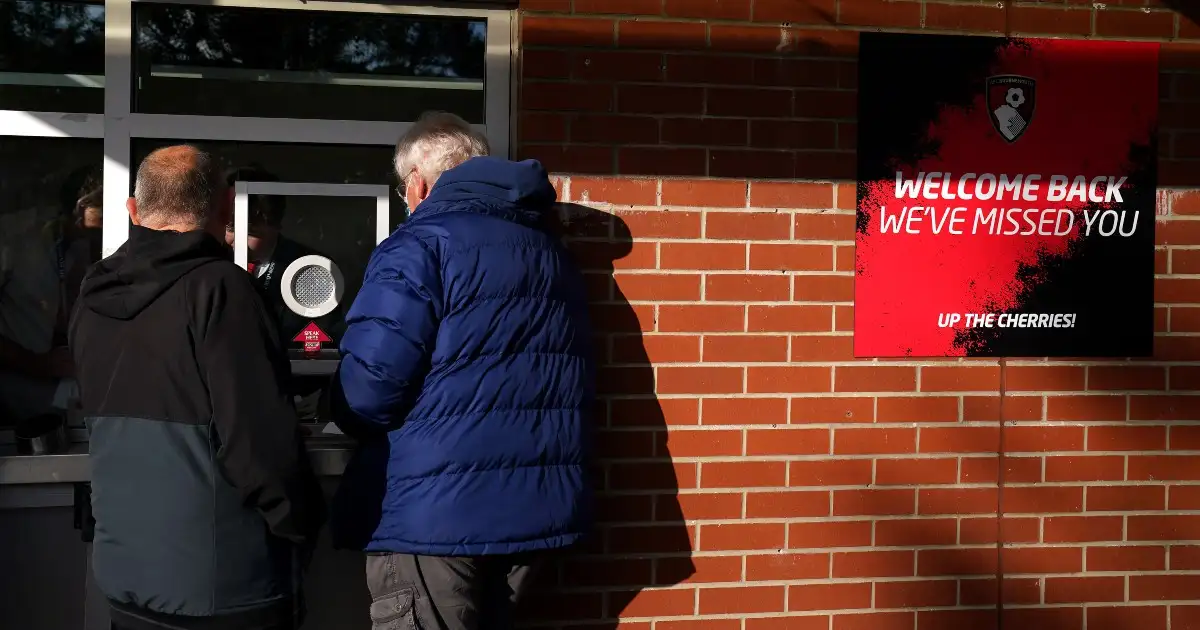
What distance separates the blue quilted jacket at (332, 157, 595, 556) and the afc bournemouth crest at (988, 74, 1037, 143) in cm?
164

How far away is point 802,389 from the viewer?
335cm

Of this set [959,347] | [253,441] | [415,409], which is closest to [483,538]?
[415,409]

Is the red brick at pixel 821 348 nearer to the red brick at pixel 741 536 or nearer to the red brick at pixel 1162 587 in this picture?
the red brick at pixel 741 536

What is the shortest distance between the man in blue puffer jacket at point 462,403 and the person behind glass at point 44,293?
5.05 feet

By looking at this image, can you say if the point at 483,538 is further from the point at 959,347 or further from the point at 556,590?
the point at 959,347

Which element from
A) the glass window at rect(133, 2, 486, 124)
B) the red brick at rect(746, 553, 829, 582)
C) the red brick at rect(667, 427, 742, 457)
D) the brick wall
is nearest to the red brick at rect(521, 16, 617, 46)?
the brick wall

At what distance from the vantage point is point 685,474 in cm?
331

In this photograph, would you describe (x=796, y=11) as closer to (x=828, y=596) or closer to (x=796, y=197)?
(x=796, y=197)

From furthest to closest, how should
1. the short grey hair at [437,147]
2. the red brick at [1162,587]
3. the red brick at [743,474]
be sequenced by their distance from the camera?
the red brick at [1162,587]
the red brick at [743,474]
the short grey hair at [437,147]

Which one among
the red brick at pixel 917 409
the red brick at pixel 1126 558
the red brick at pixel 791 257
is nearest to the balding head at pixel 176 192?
the red brick at pixel 791 257

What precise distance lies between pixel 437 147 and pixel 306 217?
0.84 m

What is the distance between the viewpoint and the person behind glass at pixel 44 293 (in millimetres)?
3543

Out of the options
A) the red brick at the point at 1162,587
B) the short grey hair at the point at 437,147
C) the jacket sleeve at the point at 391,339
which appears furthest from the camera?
the red brick at the point at 1162,587

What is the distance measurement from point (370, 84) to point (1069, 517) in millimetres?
2675
